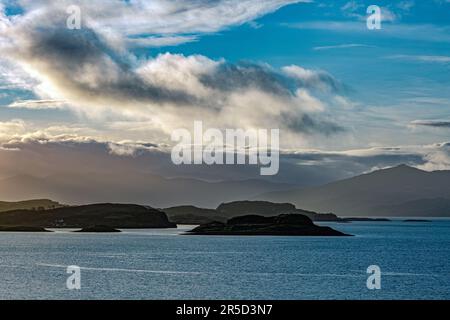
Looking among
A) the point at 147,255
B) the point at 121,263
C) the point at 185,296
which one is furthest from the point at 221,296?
the point at 147,255

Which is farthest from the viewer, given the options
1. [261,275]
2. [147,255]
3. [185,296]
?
[147,255]
